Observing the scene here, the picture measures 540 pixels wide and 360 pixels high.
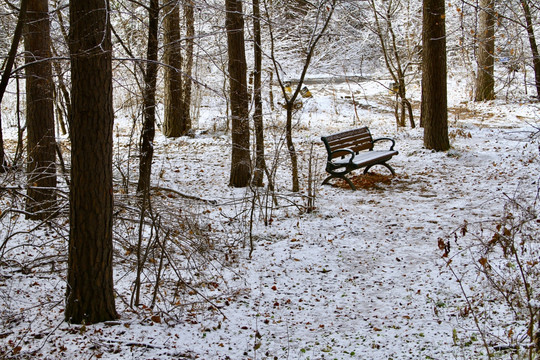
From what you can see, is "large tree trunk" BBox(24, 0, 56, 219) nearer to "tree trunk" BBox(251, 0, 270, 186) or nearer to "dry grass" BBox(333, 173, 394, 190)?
"tree trunk" BBox(251, 0, 270, 186)

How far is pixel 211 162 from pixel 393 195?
4253 millimetres

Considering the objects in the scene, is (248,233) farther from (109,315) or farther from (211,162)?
(211,162)

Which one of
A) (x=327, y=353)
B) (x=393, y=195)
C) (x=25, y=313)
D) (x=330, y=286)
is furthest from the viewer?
(x=393, y=195)

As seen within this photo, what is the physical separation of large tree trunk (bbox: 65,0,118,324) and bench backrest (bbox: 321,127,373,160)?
16.0ft

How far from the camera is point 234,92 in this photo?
26.3 ft

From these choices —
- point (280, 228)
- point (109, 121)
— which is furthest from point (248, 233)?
point (109, 121)

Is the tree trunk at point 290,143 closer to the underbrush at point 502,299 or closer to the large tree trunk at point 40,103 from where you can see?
the underbrush at point 502,299

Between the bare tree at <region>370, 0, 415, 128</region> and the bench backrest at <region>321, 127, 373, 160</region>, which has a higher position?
the bare tree at <region>370, 0, 415, 128</region>

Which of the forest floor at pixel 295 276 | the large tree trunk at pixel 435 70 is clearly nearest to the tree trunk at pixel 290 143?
the forest floor at pixel 295 276

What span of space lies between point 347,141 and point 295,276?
159 inches

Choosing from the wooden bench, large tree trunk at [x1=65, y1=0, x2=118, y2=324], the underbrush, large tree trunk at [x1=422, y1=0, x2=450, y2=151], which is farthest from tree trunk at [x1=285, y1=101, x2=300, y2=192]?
large tree trunk at [x1=65, y1=0, x2=118, y2=324]

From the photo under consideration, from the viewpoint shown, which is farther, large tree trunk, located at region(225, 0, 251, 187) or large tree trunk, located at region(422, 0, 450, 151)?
large tree trunk, located at region(422, 0, 450, 151)

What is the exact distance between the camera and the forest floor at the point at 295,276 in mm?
3611

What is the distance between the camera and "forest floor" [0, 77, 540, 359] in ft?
11.8
